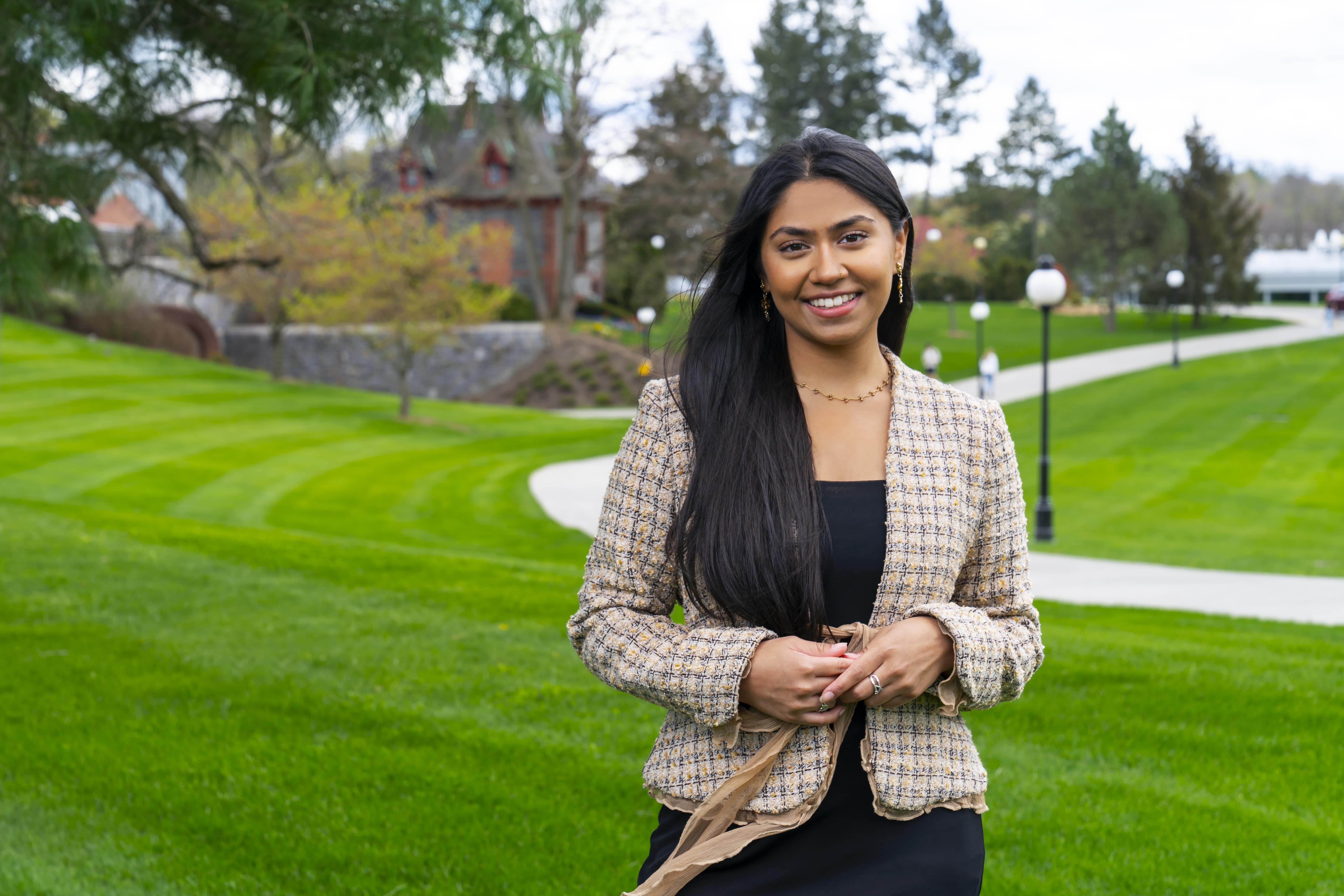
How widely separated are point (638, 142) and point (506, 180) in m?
7.93

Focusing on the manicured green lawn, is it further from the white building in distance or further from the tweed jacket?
the white building in distance

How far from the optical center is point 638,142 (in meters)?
39.5

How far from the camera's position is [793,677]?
5.73 ft

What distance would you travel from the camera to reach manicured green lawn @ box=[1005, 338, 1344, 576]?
14.3 metres

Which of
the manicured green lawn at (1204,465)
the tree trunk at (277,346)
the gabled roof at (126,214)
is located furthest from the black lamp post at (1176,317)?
the gabled roof at (126,214)

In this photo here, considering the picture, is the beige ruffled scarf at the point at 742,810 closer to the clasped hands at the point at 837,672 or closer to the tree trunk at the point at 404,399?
the clasped hands at the point at 837,672

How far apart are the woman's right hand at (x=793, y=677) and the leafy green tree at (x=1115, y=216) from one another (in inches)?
2029

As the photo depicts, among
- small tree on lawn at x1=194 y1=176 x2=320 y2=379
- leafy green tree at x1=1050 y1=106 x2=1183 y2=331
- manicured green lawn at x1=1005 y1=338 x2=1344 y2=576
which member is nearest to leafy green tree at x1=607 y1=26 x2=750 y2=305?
manicured green lawn at x1=1005 y1=338 x2=1344 y2=576

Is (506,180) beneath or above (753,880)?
above

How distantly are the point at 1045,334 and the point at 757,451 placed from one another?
1355cm

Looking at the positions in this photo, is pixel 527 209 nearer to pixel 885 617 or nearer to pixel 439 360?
pixel 439 360

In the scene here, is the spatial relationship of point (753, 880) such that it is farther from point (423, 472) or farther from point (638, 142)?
point (638, 142)

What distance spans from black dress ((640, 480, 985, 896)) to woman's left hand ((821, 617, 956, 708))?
10cm

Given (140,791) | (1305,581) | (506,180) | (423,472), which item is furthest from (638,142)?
(140,791)
